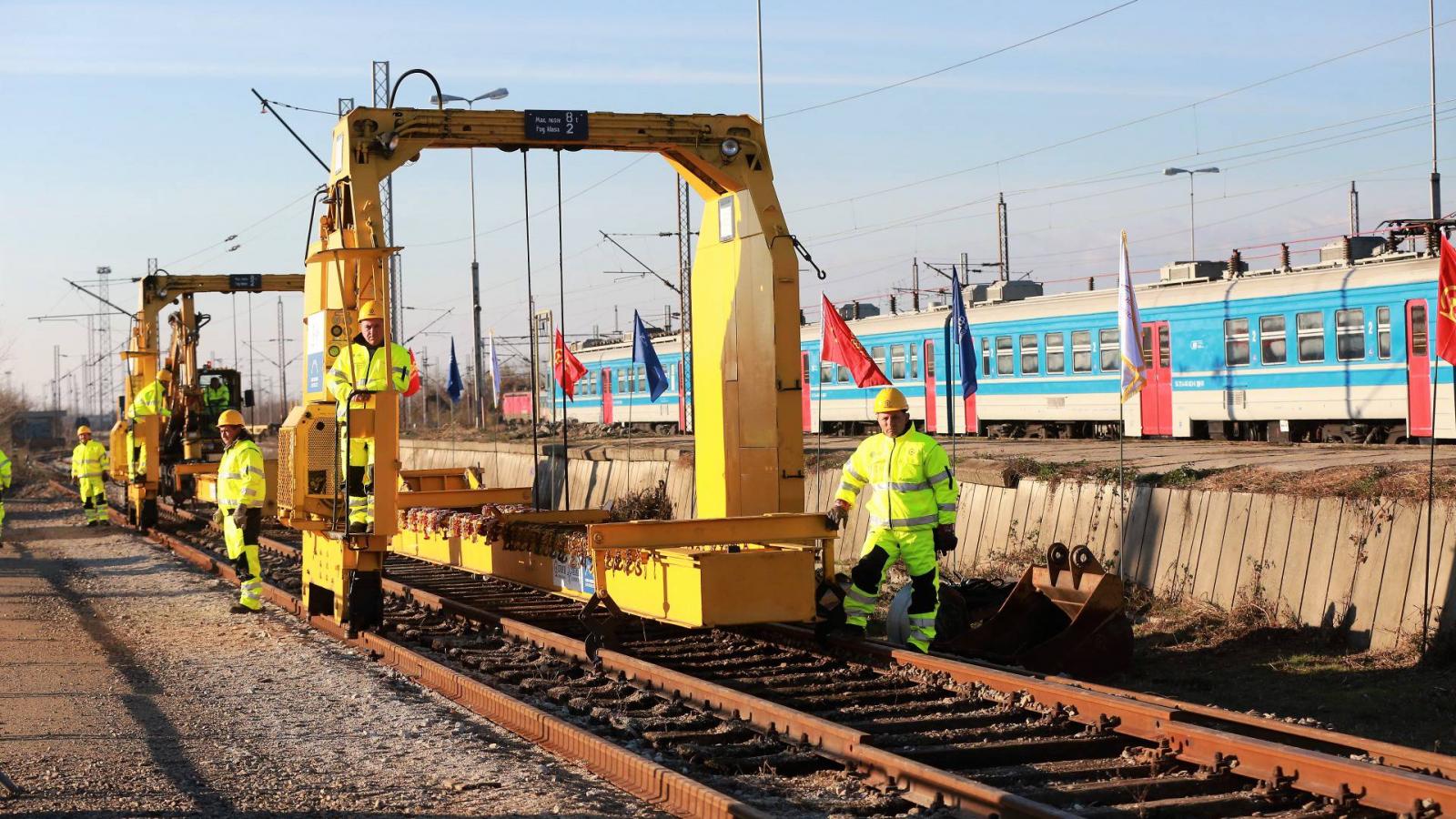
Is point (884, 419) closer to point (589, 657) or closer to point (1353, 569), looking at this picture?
point (589, 657)

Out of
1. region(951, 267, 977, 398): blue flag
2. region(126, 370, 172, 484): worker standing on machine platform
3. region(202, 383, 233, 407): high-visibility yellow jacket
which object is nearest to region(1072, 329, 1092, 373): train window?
region(951, 267, 977, 398): blue flag

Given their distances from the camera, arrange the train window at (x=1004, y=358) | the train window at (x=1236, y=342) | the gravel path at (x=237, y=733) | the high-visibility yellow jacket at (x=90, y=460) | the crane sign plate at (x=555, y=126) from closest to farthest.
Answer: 1. the gravel path at (x=237, y=733)
2. the crane sign plate at (x=555, y=126)
3. the train window at (x=1236, y=342)
4. the high-visibility yellow jacket at (x=90, y=460)
5. the train window at (x=1004, y=358)

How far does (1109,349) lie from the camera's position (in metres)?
26.7

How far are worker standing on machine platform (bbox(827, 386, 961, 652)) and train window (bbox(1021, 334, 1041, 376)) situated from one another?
753 inches

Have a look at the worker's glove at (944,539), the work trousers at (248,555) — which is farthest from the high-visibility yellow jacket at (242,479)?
the worker's glove at (944,539)

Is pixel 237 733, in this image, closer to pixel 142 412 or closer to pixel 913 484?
pixel 913 484

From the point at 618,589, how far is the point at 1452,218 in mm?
13558

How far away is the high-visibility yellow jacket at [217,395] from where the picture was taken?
3062cm

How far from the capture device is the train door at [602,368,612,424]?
47.7 m

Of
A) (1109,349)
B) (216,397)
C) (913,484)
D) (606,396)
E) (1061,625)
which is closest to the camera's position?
(913,484)

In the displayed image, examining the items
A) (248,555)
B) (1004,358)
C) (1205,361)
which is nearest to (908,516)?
(248,555)

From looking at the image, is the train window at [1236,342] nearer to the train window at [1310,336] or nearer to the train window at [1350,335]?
the train window at [1310,336]

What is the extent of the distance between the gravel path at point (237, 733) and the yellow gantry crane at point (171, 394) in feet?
41.8

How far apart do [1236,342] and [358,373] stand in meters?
16.5
